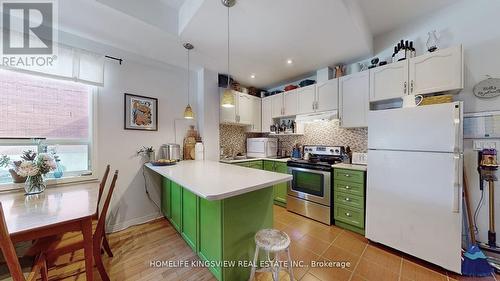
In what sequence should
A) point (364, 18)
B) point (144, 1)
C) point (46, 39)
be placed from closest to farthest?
point (144, 1) → point (46, 39) → point (364, 18)

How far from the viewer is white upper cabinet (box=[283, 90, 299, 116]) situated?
333cm

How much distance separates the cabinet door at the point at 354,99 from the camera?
249 cm

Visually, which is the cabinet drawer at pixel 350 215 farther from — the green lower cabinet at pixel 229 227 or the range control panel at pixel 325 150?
the green lower cabinet at pixel 229 227

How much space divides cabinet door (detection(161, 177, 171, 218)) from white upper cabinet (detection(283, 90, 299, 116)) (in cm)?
242

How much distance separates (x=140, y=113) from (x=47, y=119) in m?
0.94

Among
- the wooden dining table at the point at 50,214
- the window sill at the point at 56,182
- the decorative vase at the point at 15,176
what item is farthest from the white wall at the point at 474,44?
the decorative vase at the point at 15,176

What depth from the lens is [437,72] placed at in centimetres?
191

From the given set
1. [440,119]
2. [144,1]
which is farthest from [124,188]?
[440,119]

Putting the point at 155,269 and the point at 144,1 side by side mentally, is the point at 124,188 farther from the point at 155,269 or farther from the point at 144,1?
the point at 144,1

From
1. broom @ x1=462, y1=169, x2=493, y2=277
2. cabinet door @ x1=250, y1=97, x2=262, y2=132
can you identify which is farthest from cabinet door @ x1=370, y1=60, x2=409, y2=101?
cabinet door @ x1=250, y1=97, x2=262, y2=132

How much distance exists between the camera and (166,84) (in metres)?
2.92

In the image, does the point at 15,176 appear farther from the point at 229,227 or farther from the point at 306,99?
the point at 306,99

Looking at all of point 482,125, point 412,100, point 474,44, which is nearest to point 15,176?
point 412,100

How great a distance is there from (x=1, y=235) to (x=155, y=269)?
3.99 ft
